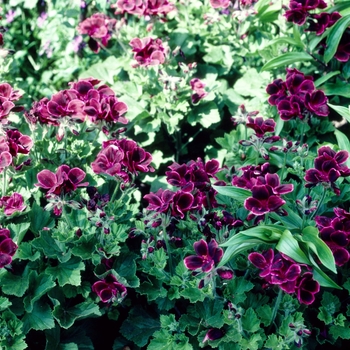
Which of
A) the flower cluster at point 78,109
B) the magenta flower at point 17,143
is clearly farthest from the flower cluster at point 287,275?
the magenta flower at point 17,143

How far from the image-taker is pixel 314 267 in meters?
2.04

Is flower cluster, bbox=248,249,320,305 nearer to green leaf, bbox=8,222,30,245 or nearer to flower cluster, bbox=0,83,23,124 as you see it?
green leaf, bbox=8,222,30,245

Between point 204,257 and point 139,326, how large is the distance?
1.92 ft

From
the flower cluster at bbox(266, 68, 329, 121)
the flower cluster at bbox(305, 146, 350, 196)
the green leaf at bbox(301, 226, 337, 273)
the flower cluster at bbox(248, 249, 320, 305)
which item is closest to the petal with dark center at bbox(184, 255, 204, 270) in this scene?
the flower cluster at bbox(248, 249, 320, 305)

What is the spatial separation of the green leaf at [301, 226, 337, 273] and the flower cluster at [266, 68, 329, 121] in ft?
2.09

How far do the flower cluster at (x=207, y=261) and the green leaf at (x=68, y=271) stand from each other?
0.48 m

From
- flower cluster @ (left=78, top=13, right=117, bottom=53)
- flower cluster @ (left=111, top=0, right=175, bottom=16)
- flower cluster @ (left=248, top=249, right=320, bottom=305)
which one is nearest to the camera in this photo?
flower cluster @ (left=248, top=249, right=320, bottom=305)

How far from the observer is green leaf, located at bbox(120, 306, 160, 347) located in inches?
92.6

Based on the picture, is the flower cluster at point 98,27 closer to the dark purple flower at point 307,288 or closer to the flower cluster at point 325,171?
the flower cluster at point 325,171

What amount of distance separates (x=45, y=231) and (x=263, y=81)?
174cm

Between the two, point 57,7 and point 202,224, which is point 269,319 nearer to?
point 202,224

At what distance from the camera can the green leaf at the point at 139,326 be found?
92.6 inches

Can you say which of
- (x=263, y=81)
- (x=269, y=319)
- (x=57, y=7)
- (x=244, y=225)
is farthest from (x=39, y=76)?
(x=269, y=319)

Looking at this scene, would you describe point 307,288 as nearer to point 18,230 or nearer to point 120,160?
point 120,160
